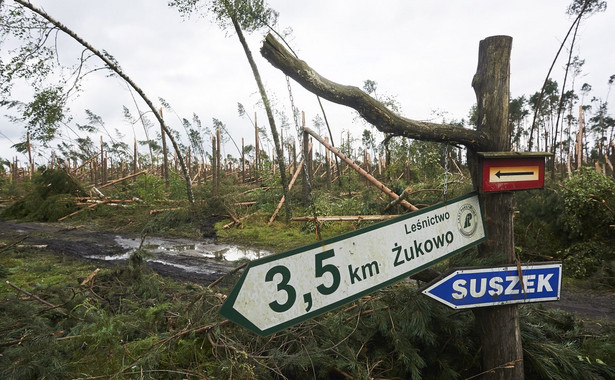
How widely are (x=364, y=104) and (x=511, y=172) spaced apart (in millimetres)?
1048

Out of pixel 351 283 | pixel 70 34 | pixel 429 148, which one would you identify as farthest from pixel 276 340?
pixel 70 34

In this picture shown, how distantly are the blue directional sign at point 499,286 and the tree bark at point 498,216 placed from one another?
97 millimetres

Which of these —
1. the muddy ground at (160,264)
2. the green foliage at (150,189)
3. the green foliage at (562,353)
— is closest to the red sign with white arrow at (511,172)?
the green foliage at (562,353)

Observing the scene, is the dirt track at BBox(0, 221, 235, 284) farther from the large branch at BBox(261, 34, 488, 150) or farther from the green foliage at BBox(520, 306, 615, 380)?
the green foliage at BBox(520, 306, 615, 380)

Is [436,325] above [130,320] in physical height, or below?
above

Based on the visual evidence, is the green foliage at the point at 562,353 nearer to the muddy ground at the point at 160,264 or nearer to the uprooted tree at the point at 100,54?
the muddy ground at the point at 160,264

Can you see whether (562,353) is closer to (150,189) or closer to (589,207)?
(589,207)

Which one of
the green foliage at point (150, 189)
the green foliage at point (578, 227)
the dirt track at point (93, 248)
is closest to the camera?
the green foliage at point (578, 227)

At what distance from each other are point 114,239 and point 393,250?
407 inches

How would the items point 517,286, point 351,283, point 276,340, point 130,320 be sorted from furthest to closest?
point 130,320 < point 276,340 < point 517,286 < point 351,283

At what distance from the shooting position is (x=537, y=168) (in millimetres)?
1982

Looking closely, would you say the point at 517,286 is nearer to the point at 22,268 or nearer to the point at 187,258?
the point at 187,258

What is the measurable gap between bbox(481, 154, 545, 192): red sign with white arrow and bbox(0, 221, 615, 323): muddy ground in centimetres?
246

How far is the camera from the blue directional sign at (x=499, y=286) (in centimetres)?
177
